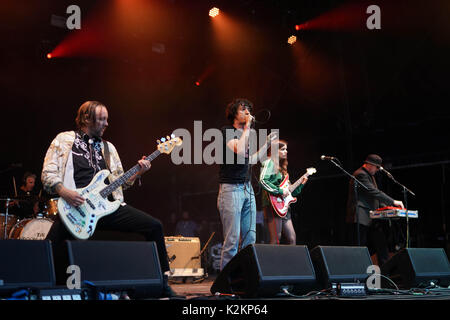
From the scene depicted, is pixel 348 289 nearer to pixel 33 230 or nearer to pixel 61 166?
pixel 61 166

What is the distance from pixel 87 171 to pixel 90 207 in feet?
1.06

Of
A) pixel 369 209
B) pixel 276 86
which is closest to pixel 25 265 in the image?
pixel 369 209

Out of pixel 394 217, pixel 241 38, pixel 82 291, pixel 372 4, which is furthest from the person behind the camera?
pixel 241 38

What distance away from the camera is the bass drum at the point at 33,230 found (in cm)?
723

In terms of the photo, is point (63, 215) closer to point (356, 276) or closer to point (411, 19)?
point (356, 276)

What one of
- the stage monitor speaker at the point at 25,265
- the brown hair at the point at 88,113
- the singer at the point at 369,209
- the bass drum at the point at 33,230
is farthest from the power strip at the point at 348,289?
the bass drum at the point at 33,230

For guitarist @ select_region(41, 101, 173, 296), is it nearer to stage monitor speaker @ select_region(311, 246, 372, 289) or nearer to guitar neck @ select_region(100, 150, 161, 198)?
guitar neck @ select_region(100, 150, 161, 198)

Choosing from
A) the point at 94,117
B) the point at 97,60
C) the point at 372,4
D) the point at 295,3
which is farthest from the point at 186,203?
the point at 94,117

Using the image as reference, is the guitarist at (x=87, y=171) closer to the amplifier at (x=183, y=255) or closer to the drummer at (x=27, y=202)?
the amplifier at (x=183, y=255)

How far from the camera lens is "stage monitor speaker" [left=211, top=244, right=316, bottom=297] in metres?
3.30

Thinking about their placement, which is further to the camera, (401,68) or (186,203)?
(186,203)

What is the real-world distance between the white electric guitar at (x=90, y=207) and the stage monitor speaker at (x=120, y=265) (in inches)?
24.0
